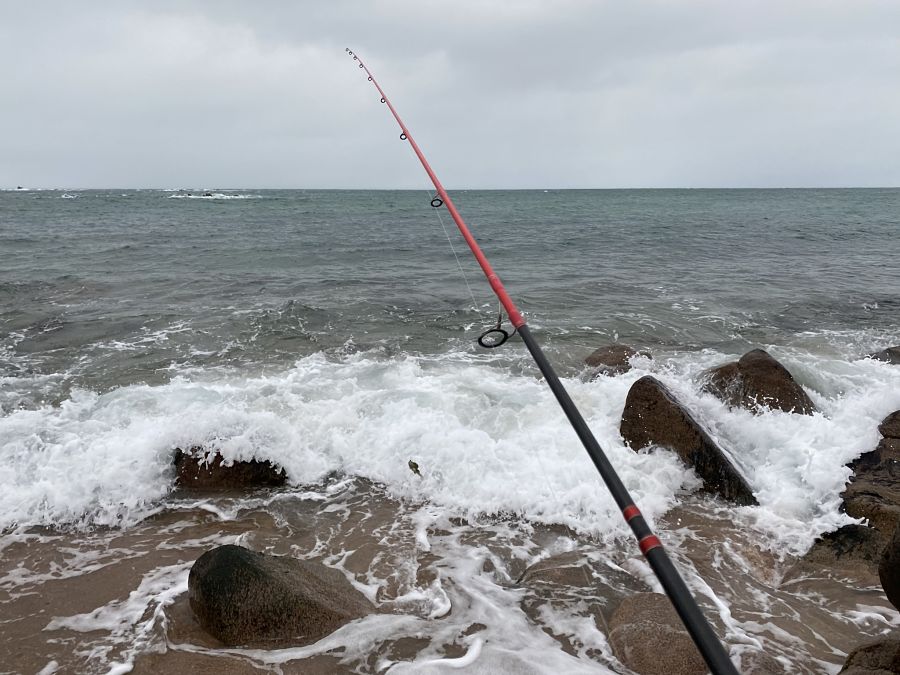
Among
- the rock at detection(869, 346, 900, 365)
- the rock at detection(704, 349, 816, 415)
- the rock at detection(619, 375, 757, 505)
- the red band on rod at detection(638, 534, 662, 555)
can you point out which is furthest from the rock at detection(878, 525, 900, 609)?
the rock at detection(869, 346, 900, 365)

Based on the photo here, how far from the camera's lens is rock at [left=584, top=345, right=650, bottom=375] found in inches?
334

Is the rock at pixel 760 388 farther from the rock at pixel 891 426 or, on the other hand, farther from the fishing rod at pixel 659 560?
Result: the fishing rod at pixel 659 560

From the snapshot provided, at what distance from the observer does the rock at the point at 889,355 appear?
29.3 ft

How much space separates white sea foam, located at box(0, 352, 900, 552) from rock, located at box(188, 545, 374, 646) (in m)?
1.95

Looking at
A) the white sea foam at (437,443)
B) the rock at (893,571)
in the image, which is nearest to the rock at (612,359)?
the white sea foam at (437,443)

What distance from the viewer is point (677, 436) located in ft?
19.3

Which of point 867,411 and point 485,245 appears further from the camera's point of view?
point 485,245

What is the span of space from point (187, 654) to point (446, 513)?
8.23ft

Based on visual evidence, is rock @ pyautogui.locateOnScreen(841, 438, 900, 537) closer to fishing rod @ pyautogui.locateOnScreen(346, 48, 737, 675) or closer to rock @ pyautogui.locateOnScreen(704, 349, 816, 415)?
rock @ pyautogui.locateOnScreen(704, 349, 816, 415)

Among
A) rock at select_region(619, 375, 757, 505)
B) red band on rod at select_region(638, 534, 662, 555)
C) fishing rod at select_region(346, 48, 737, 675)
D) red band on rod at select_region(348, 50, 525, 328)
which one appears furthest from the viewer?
rock at select_region(619, 375, 757, 505)

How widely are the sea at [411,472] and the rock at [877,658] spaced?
0.43m

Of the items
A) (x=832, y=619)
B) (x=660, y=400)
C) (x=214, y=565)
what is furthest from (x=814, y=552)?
(x=214, y=565)

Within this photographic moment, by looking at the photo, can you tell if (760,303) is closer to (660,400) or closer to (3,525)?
(660,400)

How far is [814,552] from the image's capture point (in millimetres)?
4570
